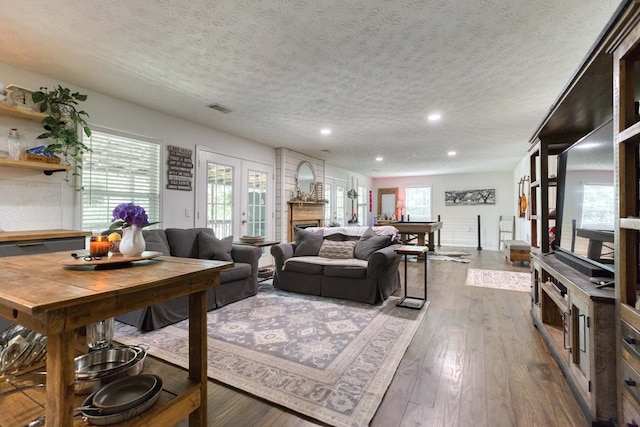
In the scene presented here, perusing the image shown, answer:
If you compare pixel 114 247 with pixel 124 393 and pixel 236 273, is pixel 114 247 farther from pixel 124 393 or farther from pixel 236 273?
pixel 236 273

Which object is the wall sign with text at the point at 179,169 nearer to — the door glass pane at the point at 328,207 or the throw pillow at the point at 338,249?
the throw pillow at the point at 338,249

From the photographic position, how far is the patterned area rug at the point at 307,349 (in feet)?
5.62

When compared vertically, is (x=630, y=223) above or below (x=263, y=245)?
above

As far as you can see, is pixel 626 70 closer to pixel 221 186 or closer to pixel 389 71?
pixel 389 71

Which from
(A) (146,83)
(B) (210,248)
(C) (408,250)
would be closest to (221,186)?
(B) (210,248)

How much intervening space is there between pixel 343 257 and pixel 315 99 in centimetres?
205

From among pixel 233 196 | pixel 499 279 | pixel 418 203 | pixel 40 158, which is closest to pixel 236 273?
pixel 233 196

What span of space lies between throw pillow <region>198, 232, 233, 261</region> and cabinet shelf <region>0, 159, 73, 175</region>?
149 centimetres

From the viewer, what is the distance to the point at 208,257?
3.46 meters

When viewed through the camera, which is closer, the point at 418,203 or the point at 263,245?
the point at 263,245

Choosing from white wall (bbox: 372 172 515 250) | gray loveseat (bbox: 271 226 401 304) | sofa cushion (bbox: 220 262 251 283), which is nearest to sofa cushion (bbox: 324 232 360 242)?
gray loveseat (bbox: 271 226 401 304)

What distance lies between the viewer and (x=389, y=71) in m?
2.81

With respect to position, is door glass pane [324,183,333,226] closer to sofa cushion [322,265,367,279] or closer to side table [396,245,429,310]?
sofa cushion [322,265,367,279]

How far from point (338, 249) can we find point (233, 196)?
89.0 inches
